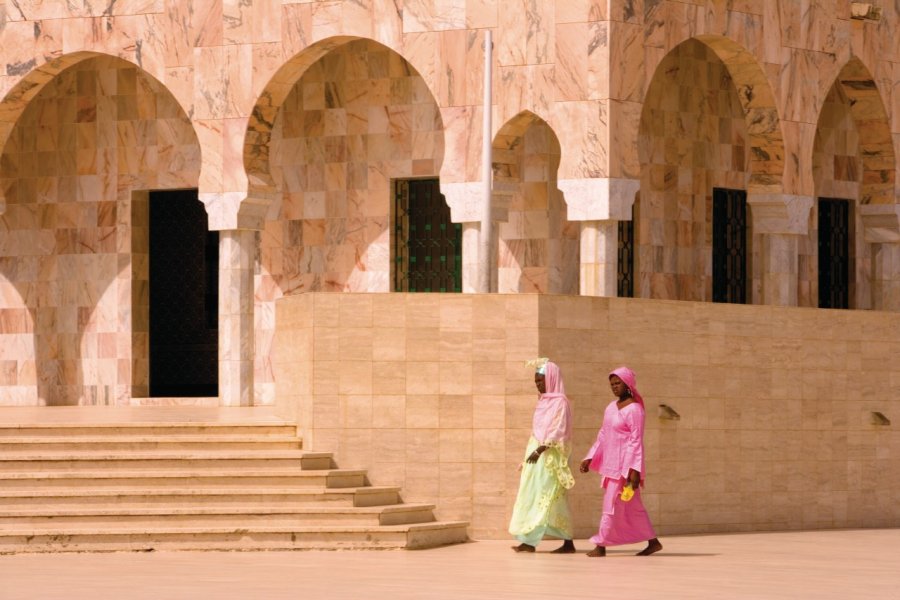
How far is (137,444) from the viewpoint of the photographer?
1862cm

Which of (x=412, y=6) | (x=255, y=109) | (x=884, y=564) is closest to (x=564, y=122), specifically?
(x=412, y=6)

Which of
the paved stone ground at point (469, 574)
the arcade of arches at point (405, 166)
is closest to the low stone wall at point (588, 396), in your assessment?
the paved stone ground at point (469, 574)

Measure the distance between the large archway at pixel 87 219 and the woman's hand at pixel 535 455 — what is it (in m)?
10.8

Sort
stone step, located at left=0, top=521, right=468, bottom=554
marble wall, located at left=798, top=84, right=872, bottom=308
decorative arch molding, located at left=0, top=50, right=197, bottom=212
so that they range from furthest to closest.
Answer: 1. marble wall, located at left=798, top=84, right=872, bottom=308
2. decorative arch molding, located at left=0, top=50, right=197, bottom=212
3. stone step, located at left=0, top=521, right=468, bottom=554

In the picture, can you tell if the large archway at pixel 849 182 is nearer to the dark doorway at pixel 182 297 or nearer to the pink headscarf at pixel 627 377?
the dark doorway at pixel 182 297

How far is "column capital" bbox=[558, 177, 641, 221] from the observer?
2198 cm

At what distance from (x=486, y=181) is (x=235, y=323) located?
4393 millimetres

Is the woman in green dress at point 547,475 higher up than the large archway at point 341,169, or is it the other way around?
the large archway at point 341,169

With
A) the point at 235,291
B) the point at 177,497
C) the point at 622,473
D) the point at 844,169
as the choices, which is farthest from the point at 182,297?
the point at 622,473

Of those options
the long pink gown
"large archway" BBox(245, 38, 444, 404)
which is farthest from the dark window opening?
the long pink gown

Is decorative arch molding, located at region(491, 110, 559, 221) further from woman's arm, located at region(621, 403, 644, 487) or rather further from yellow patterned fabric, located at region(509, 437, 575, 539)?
woman's arm, located at region(621, 403, 644, 487)

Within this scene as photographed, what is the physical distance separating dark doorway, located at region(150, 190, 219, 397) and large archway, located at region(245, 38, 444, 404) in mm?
904

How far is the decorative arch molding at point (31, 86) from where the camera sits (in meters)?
25.2

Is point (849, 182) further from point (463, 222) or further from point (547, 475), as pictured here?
point (547, 475)
